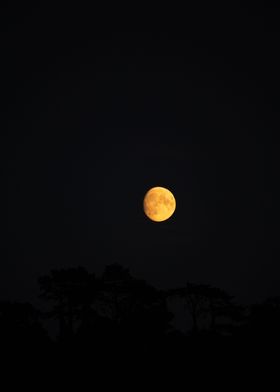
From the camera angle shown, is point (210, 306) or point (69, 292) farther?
point (210, 306)

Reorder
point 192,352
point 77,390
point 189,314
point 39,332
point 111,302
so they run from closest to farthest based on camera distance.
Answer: point 77,390, point 192,352, point 39,332, point 111,302, point 189,314

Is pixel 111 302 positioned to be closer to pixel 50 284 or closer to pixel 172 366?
pixel 50 284

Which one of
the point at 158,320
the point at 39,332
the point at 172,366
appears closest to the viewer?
the point at 172,366

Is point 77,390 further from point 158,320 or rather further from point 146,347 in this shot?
point 158,320

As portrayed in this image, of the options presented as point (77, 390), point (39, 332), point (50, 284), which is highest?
point (50, 284)

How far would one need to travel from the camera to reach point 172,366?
36438 mm

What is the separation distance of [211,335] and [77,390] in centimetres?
2058

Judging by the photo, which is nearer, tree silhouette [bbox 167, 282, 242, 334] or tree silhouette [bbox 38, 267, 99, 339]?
tree silhouette [bbox 38, 267, 99, 339]

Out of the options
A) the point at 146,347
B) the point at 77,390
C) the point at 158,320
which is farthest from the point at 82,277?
the point at 77,390

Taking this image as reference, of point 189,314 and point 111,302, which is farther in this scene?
point 189,314

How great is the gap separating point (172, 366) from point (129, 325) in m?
7.45

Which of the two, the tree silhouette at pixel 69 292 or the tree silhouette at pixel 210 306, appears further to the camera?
the tree silhouette at pixel 210 306

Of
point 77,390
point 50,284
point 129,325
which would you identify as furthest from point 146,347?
point 50,284

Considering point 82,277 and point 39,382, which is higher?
point 82,277
